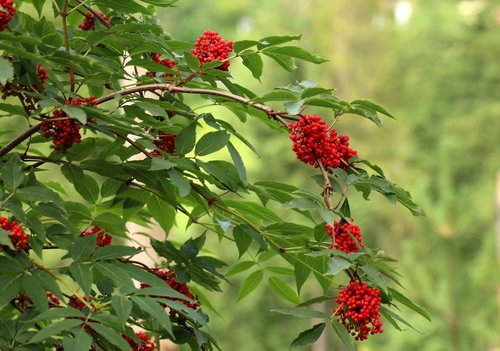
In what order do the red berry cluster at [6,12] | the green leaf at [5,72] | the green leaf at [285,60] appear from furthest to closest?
the green leaf at [285,60], the red berry cluster at [6,12], the green leaf at [5,72]

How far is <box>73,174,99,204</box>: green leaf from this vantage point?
64.0 inches

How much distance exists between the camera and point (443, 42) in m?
13.6

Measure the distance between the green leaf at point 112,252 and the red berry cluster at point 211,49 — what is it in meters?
0.38

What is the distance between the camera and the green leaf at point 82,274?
1.27m

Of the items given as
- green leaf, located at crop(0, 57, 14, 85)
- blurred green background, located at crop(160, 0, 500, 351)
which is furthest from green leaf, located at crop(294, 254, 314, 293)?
blurred green background, located at crop(160, 0, 500, 351)

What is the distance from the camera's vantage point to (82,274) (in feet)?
4.22

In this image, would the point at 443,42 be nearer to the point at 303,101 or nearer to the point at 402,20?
the point at 402,20

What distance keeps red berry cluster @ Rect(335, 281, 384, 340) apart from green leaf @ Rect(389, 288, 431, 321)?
0.07m

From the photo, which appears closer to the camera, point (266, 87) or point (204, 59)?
point (204, 59)

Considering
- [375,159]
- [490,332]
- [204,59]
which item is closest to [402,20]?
[375,159]

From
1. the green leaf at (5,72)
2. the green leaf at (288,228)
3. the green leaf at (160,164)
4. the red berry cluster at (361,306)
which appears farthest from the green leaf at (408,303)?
the green leaf at (5,72)

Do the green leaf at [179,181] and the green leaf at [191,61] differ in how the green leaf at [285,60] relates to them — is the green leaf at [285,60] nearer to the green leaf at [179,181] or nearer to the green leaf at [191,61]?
the green leaf at [191,61]

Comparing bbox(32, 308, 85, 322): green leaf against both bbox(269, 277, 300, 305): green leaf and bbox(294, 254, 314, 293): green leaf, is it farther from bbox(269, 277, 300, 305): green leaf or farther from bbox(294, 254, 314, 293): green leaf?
bbox(269, 277, 300, 305): green leaf

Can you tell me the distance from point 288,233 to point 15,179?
469 millimetres
